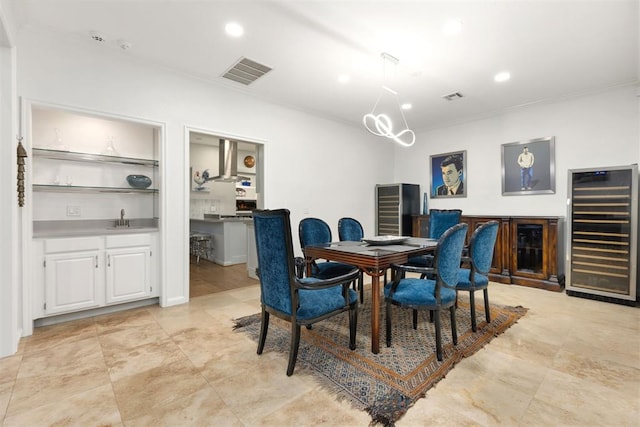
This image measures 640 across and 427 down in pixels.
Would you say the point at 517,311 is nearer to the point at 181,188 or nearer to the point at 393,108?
the point at 393,108

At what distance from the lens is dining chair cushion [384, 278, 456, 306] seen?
2.26 metres

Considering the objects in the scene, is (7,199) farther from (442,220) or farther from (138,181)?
(442,220)

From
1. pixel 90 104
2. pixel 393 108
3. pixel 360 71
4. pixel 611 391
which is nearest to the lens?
pixel 611 391

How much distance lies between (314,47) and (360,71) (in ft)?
2.44

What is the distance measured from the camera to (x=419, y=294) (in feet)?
7.58

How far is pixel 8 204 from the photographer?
7.46 feet

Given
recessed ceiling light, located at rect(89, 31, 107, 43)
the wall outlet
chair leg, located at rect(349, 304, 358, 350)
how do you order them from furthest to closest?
the wall outlet
recessed ceiling light, located at rect(89, 31, 107, 43)
chair leg, located at rect(349, 304, 358, 350)

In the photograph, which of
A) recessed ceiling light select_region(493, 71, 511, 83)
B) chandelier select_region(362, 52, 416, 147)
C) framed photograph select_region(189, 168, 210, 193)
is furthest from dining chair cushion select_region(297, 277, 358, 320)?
framed photograph select_region(189, 168, 210, 193)

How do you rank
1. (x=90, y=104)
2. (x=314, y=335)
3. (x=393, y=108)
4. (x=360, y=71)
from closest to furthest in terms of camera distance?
1. (x=314, y=335)
2. (x=90, y=104)
3. (x=360, y=71)
4. (x=393, y=108)

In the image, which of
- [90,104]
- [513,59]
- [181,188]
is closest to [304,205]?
[181,188]

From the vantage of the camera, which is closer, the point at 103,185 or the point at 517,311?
the point at 517,311

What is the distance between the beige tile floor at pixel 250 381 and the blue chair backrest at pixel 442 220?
148cm

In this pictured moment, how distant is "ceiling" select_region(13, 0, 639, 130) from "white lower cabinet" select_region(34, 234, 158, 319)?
1.99 m

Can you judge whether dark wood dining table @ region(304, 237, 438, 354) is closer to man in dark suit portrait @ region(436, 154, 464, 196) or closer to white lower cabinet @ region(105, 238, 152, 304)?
white lower cabinet @ region(105, 238, 152, 304)
